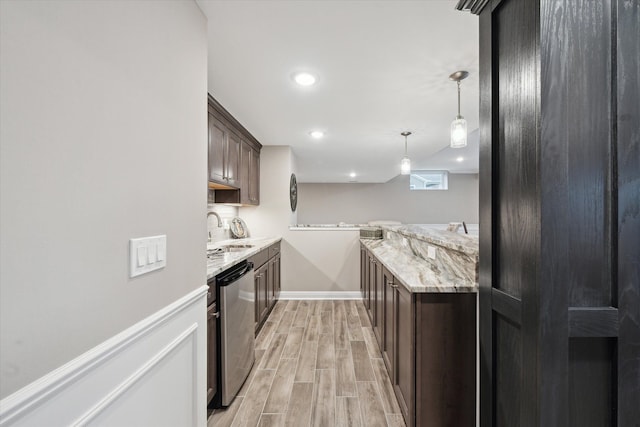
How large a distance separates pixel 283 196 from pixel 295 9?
294 cm

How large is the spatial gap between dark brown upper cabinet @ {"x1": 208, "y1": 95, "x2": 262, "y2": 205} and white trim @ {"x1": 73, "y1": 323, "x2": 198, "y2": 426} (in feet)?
5.65

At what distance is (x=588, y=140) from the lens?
0.80 metres

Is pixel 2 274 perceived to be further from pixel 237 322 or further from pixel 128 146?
pixel 237 322

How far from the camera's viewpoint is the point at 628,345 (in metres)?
0.79

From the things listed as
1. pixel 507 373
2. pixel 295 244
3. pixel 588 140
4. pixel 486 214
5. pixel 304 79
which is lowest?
pixel 507 373

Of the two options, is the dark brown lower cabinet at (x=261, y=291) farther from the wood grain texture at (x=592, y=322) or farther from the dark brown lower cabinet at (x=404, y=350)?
the wood grain texture at (x=592, y=322)

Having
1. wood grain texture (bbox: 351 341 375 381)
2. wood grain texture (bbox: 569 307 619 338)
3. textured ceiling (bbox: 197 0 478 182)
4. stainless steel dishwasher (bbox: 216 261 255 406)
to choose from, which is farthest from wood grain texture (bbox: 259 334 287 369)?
textured ceiling (bbox: 197 0 478 182)

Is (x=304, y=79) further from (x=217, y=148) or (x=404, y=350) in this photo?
(x=404, y=350)

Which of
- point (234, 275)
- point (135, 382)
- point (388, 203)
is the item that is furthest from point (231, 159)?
point (388, 203)

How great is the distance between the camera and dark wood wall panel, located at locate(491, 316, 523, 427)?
3.01ft

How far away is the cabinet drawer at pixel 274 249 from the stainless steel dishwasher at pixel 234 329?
127 centimetres

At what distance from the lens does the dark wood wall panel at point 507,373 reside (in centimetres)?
92

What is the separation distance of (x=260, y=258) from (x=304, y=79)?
1830mm

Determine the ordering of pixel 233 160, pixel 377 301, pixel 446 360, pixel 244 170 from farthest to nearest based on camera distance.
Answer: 1. pixel 244 170
2. pixel 233 160
3. pixel 377 301
4. pixel 446 360
